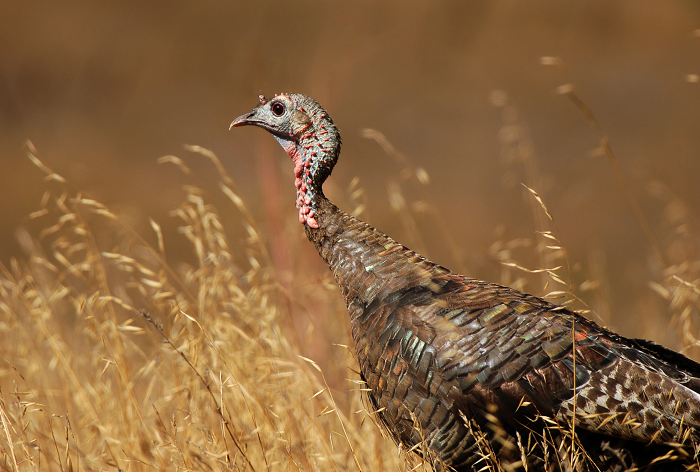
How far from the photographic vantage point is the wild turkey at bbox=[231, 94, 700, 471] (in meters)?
1.88

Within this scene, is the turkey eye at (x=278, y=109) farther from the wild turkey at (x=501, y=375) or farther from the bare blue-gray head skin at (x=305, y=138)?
the wild turkey at (x=501, y=375)

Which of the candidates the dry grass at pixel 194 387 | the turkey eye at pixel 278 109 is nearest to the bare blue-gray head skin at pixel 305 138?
the turkey eye at pixel 278 109

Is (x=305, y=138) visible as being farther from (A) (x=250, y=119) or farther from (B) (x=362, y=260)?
(B) (x=362, y=260)

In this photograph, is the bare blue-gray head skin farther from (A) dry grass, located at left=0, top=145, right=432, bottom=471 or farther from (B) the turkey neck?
(A) dry grass, located at left=0, top=145, right=432, bottom=471

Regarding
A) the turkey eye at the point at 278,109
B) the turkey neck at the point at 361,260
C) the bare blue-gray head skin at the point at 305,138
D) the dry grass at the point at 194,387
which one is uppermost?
the turkey eye at the point at 278,109

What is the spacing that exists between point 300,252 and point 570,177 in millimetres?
5485

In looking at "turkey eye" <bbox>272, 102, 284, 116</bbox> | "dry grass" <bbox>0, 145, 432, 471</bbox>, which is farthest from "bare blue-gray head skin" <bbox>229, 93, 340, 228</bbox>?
"dry grass" <bbox>0, 145, 432, 471</bbox>

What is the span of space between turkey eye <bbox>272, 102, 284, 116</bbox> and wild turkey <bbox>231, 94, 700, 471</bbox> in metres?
0.94

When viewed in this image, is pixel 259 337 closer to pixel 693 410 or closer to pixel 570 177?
pixel 693 410

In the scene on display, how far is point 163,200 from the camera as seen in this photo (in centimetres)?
792

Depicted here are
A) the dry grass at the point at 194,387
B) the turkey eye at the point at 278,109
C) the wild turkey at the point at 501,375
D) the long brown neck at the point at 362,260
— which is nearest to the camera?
the wild turkey at the point at 501,375

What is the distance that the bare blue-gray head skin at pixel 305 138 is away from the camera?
2.55 meters

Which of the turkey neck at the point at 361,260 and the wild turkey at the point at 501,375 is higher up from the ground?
the turkey neck at the point at 361,260

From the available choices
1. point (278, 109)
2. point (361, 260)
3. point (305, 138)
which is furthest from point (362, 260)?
point (278, 109)
